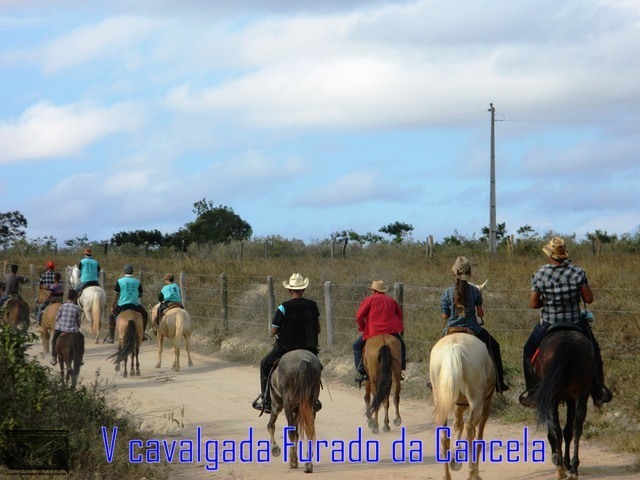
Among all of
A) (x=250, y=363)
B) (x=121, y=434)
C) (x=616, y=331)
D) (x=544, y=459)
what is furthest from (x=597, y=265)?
(x=121, y=434)

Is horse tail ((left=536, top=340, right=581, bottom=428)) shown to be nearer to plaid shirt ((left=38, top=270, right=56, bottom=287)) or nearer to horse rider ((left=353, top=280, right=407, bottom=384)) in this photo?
horse rider ((left=353, top=280, right=407, bottom=384))

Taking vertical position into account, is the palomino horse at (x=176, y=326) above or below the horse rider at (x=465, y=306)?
below

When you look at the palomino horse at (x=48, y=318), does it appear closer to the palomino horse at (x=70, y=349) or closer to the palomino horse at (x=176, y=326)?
the palomino horse at (x=176, y=326)

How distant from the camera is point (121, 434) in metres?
12.1

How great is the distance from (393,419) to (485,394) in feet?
12.9

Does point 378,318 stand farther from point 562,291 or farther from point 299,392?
point 562,291

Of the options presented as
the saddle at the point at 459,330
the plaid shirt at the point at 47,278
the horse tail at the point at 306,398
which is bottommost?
the horse tail at the point at 306,398

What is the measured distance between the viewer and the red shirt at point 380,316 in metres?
13.7

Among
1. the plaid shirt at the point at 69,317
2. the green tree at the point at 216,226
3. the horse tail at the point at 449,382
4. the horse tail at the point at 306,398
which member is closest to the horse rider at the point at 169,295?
the plaid shirt at the point at 69,317

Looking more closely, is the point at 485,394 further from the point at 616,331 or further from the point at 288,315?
the point at 616,331

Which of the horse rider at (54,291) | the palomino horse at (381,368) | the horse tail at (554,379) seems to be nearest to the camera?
the horse tail at (554,379)

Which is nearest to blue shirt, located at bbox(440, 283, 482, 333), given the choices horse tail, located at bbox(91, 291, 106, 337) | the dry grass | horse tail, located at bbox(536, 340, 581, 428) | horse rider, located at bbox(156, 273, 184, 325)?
horse tail, located at bbox(536, 340, 581, 428)

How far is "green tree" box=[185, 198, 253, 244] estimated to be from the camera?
54.2m

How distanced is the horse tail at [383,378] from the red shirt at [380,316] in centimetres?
29
